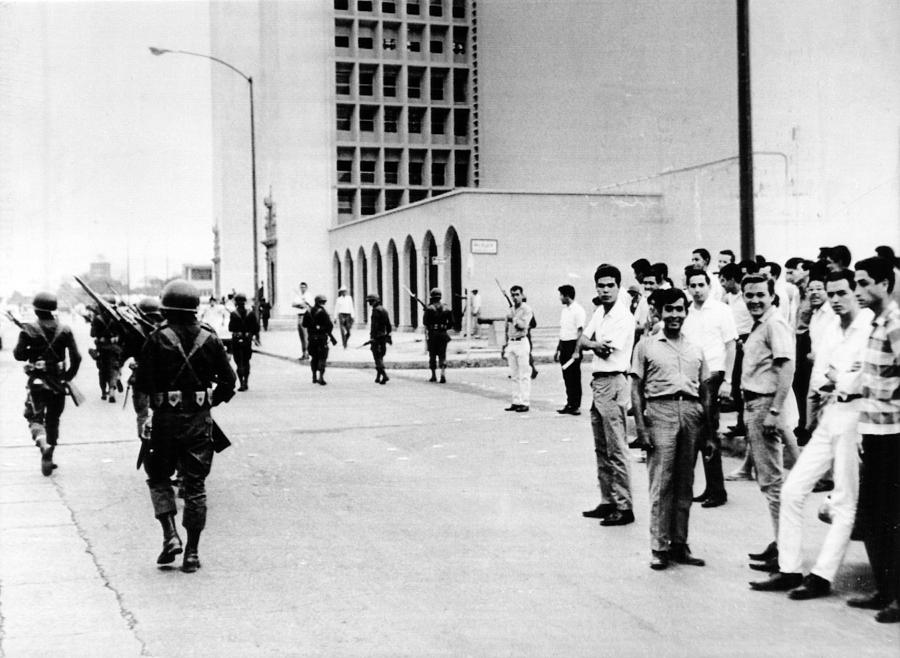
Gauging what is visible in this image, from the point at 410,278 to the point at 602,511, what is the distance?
3648cm

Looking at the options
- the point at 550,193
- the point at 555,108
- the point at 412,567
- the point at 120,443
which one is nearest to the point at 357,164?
the point at 555,108

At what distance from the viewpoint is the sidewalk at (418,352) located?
24.4 meters

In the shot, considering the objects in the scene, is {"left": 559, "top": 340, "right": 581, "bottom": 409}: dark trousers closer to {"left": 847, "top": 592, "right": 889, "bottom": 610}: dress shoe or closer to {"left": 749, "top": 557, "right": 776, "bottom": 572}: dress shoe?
{"left": 749, "top": 557, "right": 776, "bottom": 572}: dress shoe

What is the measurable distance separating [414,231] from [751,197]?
3020cm

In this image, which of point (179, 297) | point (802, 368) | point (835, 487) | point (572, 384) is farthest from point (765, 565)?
point (572, 384)

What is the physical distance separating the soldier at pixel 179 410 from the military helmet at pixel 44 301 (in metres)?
3.98

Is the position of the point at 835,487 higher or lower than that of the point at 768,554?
higher

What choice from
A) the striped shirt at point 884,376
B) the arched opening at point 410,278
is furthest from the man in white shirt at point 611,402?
the arched opening at point 410,278

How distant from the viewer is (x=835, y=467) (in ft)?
18.3

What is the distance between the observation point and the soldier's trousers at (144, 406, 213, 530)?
6.25 meters

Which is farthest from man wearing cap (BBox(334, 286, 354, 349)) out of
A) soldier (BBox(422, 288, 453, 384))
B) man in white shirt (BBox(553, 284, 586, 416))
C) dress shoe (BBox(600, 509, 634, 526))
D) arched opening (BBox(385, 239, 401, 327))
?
dress shoe (BBox(600, 509, 634, 526))

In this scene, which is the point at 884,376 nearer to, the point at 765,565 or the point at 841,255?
the point at 765,565

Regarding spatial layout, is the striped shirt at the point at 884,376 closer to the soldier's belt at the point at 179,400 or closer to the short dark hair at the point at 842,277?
the short dark hair at the point at 842,277

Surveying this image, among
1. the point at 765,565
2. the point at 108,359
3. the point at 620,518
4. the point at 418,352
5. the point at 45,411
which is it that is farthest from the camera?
the point at 418,352
